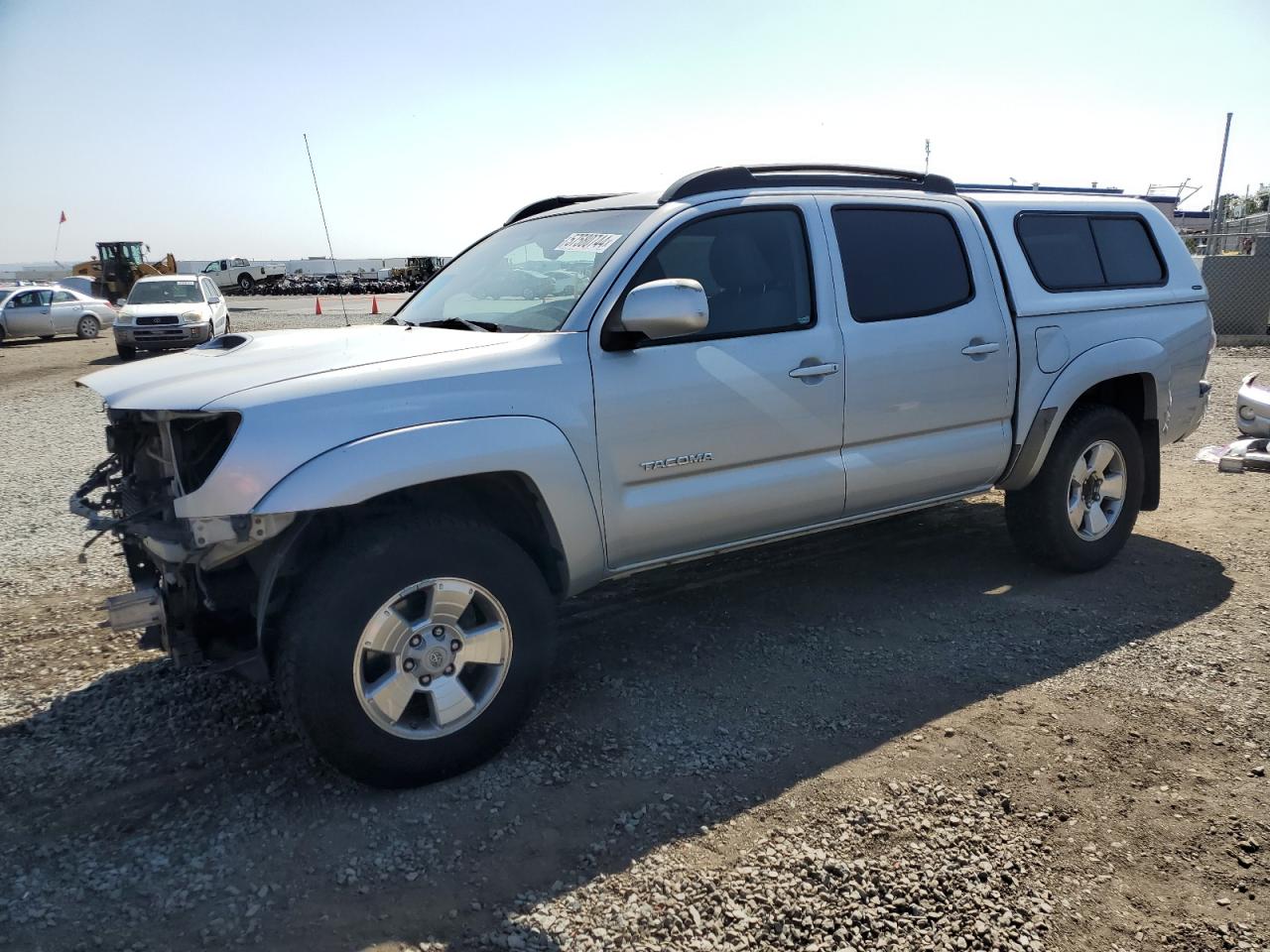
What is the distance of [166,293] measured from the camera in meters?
18.5

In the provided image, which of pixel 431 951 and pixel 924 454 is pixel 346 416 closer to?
pixel 431 951

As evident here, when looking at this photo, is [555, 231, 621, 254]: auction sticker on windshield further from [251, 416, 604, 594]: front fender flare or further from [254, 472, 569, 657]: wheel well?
[254, 472, 569, 657]: wheel well

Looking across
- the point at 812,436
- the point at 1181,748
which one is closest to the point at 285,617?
the point at 812,436

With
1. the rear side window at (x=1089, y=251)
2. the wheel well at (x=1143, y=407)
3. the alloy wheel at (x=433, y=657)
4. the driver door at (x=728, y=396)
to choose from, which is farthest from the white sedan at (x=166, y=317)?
the wheel well at (x=1143, y=407)

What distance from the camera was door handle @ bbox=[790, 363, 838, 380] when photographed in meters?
3.77

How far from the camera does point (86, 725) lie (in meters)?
3.55

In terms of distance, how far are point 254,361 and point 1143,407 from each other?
4.60 m

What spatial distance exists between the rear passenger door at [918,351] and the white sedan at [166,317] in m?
15.2

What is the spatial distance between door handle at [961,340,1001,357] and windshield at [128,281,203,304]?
17567 mm

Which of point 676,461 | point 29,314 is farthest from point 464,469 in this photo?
point 29,314

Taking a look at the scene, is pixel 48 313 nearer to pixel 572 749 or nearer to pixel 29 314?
pixel 29 314

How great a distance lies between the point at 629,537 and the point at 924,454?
161 cm

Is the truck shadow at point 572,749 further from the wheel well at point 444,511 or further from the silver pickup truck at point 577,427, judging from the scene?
the wheel well at point 444,511

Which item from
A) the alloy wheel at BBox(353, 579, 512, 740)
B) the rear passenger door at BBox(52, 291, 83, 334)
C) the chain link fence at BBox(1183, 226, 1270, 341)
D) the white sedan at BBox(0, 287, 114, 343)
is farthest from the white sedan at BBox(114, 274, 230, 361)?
the chain link fence at BBox(1183, 226, 1270, 341)
